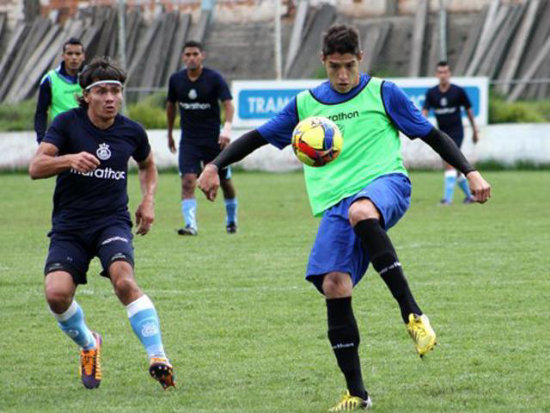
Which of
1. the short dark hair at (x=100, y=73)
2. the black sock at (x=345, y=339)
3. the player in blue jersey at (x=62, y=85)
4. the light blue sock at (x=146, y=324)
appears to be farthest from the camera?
the player in blue jersey at (x=62, y=85)

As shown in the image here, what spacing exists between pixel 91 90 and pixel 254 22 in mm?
28044

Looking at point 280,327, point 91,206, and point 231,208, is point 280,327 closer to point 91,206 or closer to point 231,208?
point 91,206

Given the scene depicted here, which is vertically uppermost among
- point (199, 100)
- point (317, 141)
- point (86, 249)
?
point (317, 141)

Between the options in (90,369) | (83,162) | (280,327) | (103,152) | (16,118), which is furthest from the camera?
(16,118)

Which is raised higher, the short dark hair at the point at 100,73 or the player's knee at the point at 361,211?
the short dark hair at the point at 100,73

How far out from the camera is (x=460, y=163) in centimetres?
635

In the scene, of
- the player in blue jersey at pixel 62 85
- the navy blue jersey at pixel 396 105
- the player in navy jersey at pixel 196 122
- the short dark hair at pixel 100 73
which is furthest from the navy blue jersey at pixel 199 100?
the navy blue jersey at pixel 396 105

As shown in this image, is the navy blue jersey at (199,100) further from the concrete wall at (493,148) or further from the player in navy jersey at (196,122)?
the concrete wall at (493,148)

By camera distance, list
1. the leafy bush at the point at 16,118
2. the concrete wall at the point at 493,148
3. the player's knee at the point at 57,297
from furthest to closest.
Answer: the leafy bush at the point at 16,118, the concrete wall at the point at 493,148, the player's knee at the point at 57,297

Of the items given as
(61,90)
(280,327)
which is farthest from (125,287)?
(61,90)

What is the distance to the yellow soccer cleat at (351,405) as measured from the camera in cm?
596

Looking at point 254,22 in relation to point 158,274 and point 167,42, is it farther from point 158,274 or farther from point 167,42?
point 158,274

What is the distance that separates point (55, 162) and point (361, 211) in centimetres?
173

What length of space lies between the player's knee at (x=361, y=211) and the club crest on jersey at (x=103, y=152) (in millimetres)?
1559
